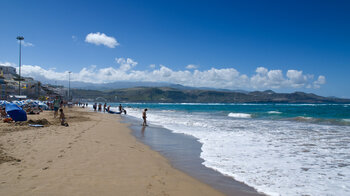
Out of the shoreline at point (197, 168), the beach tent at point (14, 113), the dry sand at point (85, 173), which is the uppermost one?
the beach tent at point (14, 113)

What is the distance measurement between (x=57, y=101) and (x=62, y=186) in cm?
1702

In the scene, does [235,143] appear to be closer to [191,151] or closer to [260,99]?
[191,151]

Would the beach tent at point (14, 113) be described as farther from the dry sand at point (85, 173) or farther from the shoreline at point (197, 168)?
the shoreline at point (197, 168)

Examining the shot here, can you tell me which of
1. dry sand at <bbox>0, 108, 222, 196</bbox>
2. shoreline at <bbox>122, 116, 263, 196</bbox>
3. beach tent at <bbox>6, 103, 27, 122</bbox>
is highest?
beach tent at <bbox>6, 103, 27, 122</bbox>

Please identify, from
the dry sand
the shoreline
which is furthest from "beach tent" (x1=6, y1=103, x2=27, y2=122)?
the shoreline

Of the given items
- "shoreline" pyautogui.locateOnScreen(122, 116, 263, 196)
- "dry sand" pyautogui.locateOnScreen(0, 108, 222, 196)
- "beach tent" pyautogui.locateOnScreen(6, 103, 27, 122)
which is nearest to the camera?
"dry sand" pyautogui.locateOnScreen(0, 108, 222, 196)

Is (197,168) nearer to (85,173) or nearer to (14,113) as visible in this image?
(85,173)

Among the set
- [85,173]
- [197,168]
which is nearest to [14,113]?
[85,173]

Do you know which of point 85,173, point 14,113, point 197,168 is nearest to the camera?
point 85,173

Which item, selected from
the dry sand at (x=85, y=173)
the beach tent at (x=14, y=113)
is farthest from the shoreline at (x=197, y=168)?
the beach tent at (x=14, y=113)

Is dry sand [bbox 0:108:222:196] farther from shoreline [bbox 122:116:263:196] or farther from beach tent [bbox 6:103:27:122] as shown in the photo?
beach tent [bbox 6:103:27:122]

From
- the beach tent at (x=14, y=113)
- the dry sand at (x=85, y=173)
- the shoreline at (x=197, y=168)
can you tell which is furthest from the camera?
the beach tent at (x=14, y=113)

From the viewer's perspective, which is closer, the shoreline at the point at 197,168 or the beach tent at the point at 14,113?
the shoreline at the point at 197,168

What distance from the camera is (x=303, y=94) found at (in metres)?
190
